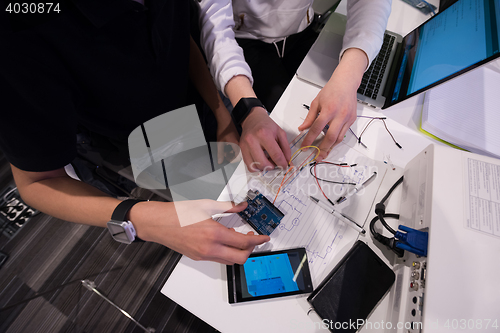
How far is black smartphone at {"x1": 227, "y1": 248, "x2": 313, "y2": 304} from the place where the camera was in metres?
0.67

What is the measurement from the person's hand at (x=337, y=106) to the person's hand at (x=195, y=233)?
392 mm

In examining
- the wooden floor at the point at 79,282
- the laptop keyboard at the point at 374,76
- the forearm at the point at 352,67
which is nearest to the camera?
the forearm at the point at 352,67

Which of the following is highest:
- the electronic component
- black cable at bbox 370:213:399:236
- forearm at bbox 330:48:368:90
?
forearm at bbox 330:48:368:90

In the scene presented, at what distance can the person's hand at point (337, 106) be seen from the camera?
0.77 m

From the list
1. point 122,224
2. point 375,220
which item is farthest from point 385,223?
point 122,224

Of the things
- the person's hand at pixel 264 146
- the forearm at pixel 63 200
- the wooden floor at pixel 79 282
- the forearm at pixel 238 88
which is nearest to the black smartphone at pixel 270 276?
the person's hand at pixel 264 146

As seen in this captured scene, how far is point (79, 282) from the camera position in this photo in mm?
1354

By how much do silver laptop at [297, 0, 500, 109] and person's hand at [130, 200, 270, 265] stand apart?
0.70 meters

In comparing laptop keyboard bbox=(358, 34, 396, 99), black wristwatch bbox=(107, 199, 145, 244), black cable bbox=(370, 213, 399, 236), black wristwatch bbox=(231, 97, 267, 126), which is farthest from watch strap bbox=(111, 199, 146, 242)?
laptop keyboard bbox=(358, 34, 396, 99)

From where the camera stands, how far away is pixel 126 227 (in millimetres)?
644

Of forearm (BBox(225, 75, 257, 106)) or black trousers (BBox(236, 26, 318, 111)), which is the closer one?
forearm (BBox(225, 75, 257, 106))

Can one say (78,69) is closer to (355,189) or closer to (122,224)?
(122,224)

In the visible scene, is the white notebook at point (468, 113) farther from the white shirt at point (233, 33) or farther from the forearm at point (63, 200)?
the forearm at point (63, 200)

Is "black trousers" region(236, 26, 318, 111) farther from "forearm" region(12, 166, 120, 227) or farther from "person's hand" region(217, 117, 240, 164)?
"forearm" region(12, 166, 120, 227)
